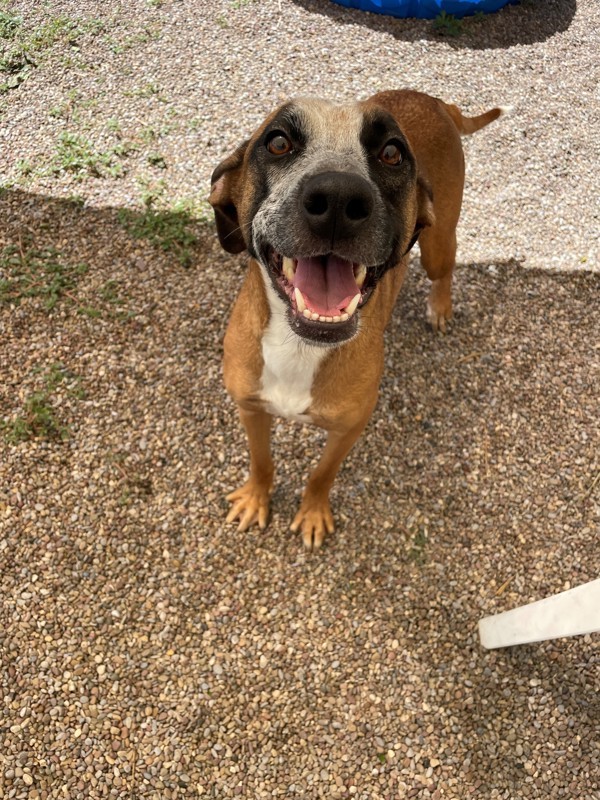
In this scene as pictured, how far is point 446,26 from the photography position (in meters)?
6.66

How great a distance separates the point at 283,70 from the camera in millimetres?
6145

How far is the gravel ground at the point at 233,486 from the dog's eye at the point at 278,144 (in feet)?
6.57

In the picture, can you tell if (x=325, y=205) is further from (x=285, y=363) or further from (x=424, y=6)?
(x=424, y=6)

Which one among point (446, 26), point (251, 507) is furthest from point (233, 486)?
point (446, 26)

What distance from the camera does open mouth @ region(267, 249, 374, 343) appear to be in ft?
7.61

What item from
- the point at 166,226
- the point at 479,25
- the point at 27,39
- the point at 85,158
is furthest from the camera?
the point at 479,25

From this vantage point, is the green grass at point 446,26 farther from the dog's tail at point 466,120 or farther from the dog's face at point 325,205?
the dog's face at point 325,205

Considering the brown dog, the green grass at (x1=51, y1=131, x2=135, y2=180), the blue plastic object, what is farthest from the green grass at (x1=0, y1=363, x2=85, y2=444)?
the blue plastic object

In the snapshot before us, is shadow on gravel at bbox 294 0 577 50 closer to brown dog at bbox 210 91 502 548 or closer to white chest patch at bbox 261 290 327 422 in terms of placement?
brown dog at bbox 210 91 502 548

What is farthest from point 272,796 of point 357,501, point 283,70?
point 283,70

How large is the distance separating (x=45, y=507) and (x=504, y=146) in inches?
193

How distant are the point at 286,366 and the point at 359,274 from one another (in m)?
0.51

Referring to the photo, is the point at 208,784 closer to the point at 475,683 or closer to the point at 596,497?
the point at 475,683

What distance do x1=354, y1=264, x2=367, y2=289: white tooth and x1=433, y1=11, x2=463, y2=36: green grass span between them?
5488 millimetres
